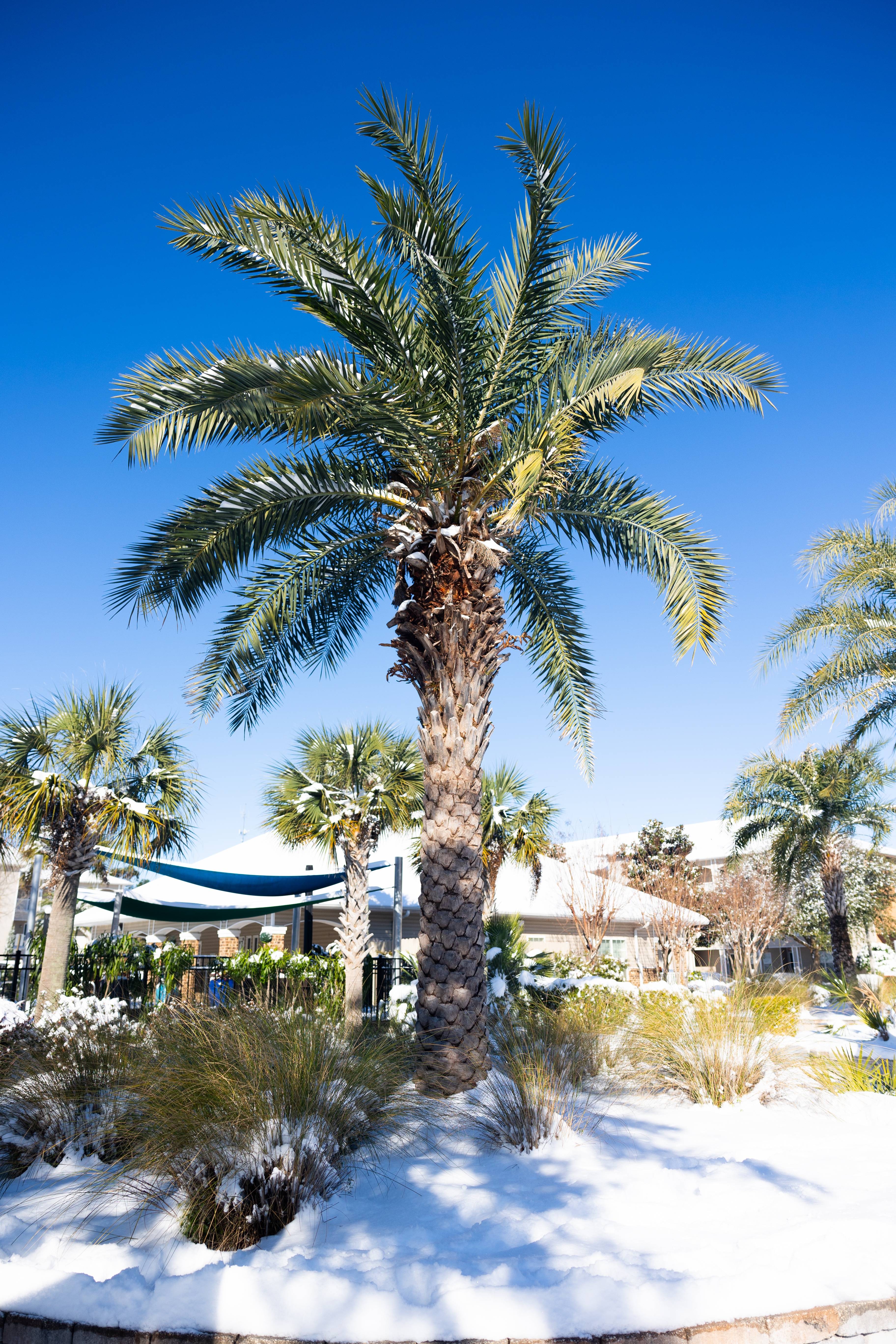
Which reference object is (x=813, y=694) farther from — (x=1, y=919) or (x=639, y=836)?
(x=639, y=836)

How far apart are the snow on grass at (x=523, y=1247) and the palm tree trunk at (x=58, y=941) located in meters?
6.83

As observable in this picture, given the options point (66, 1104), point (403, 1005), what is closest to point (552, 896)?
point (403, 1005)

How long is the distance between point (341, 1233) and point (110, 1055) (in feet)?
8.59

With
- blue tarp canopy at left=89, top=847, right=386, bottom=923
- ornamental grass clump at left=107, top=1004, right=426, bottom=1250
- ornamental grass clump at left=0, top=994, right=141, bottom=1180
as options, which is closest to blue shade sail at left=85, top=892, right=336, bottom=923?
blue tarp canopy at left=89, top=847, right=386, bottom=923

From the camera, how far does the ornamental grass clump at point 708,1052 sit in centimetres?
650

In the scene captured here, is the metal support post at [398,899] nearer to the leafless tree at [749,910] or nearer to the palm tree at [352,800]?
the palm tree at [352,800]

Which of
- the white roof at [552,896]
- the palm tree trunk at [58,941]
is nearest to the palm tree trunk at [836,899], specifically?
the white roof at [552,896]

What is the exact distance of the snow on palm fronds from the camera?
17.9 feet

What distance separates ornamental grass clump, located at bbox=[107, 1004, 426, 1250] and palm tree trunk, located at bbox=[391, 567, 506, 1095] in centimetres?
117

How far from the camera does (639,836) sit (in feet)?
136

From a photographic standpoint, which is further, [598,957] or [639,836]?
[639,836]

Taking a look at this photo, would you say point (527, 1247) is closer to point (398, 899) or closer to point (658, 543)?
point (658, 543)

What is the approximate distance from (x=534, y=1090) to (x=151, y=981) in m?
11.5

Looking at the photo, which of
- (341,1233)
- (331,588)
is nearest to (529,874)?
(331,588)
